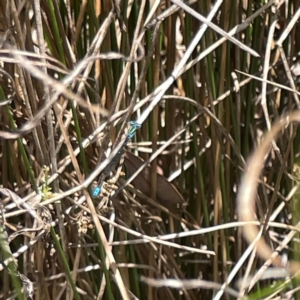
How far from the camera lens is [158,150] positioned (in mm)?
624

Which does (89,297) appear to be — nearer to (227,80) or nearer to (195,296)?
(195,296)

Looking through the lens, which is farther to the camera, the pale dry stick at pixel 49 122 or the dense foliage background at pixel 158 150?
the dense foliage background at pixel 158 150

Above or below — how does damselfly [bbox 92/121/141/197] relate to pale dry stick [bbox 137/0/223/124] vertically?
below

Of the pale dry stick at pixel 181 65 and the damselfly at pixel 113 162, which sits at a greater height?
the pale dry stick at pixel 181 65

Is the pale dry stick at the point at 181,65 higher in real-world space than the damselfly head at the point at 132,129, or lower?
higher

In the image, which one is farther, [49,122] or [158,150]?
[158,150]

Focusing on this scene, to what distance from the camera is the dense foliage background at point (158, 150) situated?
584 mm

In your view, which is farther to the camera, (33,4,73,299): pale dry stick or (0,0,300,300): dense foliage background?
(0,0,300,300): dense foliage background

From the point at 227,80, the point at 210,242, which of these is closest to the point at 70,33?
the point at 227,80

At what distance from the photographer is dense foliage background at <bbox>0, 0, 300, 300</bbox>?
23.0 inches

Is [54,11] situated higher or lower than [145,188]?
higher

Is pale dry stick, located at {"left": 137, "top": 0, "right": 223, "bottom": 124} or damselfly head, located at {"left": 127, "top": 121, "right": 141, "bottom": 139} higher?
pale dry stick, located at {"left": 137, "top": 0, "right": 223, "bottom": 124}

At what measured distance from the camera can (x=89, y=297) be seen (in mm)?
670

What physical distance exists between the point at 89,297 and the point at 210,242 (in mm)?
158
